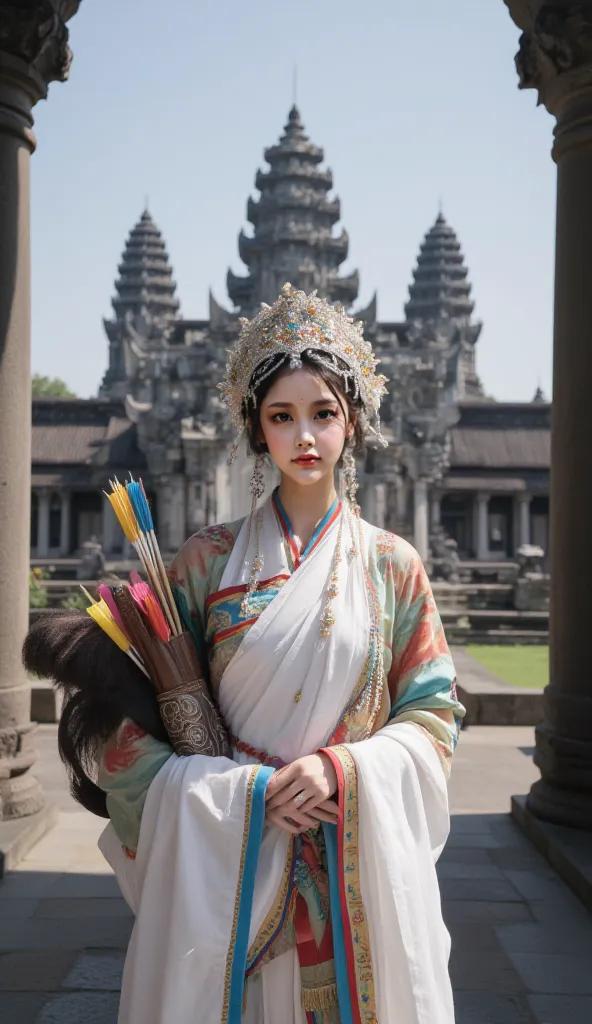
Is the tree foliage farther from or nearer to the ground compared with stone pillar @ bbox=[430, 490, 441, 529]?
farther from the ground

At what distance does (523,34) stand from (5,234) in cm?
293

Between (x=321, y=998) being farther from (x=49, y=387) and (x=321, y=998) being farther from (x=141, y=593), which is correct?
(x=49, y=387)

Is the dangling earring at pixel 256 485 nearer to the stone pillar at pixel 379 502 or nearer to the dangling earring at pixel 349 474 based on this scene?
the dangling earring at pixel 349 474

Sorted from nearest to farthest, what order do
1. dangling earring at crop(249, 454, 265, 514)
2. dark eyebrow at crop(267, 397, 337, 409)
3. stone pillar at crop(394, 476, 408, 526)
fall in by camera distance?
dark eyebrow at crop(267, 397, 337, 409) → dangling earring at crop(249, 454, 265, 514) → stone pillar at crop(394, 476, 408, 526)

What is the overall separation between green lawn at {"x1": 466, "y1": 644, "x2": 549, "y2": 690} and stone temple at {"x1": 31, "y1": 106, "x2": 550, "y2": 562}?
14.7 meters

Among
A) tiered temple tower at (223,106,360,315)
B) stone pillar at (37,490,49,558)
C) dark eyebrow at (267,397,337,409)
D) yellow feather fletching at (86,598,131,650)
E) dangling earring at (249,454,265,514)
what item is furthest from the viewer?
tiered temple tower at (223,106,360,315)

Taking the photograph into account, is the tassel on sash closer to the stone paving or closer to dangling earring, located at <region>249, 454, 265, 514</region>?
dangling earring, located at <region>249, 454, 265, 514</region>

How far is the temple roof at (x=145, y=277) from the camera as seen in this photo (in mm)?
57125

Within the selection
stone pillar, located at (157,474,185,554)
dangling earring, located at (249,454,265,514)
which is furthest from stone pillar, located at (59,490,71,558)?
dangling earring, located at (249,454,265,514)

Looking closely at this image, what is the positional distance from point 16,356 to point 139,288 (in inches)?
2140

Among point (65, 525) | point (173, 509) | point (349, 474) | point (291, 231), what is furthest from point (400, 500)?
point (349, 474)

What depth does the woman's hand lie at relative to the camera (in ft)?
7.19

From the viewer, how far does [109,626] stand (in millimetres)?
2385

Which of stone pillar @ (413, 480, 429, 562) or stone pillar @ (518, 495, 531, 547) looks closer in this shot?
stone pillar @ (413, 480, 429, 562)
